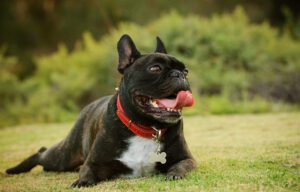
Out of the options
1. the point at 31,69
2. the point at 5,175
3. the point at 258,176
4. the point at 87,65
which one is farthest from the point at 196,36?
the point at 258,176

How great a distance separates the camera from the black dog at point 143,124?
489 cm

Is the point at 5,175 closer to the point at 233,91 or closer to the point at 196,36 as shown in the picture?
the point at 233,91

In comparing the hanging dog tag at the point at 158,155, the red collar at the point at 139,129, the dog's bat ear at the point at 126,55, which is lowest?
the hanging dog tag at the point at 158,155

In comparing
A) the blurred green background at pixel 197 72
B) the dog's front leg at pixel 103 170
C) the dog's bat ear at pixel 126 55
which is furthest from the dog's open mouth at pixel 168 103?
the blurred green background at pixel 197 72

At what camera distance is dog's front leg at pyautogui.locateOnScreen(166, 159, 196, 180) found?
4.89 m

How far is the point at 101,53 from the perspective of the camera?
596 inches

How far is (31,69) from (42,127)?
7935mm

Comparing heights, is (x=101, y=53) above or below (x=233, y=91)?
above

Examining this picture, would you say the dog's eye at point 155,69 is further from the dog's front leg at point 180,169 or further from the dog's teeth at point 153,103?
the dog's front leg at point 180,169

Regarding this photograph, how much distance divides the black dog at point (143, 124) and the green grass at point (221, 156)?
0.14m

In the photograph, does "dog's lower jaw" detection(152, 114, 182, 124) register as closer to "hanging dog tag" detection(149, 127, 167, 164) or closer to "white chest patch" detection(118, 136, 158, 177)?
"hanging dog tag" detection(149, 127, 167, 164)

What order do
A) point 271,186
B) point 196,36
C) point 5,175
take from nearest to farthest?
point 271,186 → point 5,175 → point 196,36

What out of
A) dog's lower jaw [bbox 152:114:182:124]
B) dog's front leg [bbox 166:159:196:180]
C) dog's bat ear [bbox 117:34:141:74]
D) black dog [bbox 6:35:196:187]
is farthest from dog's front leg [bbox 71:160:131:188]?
dog's bat ear [bbox 117:34:141:74]

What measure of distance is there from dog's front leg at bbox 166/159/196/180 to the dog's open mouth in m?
0.52
